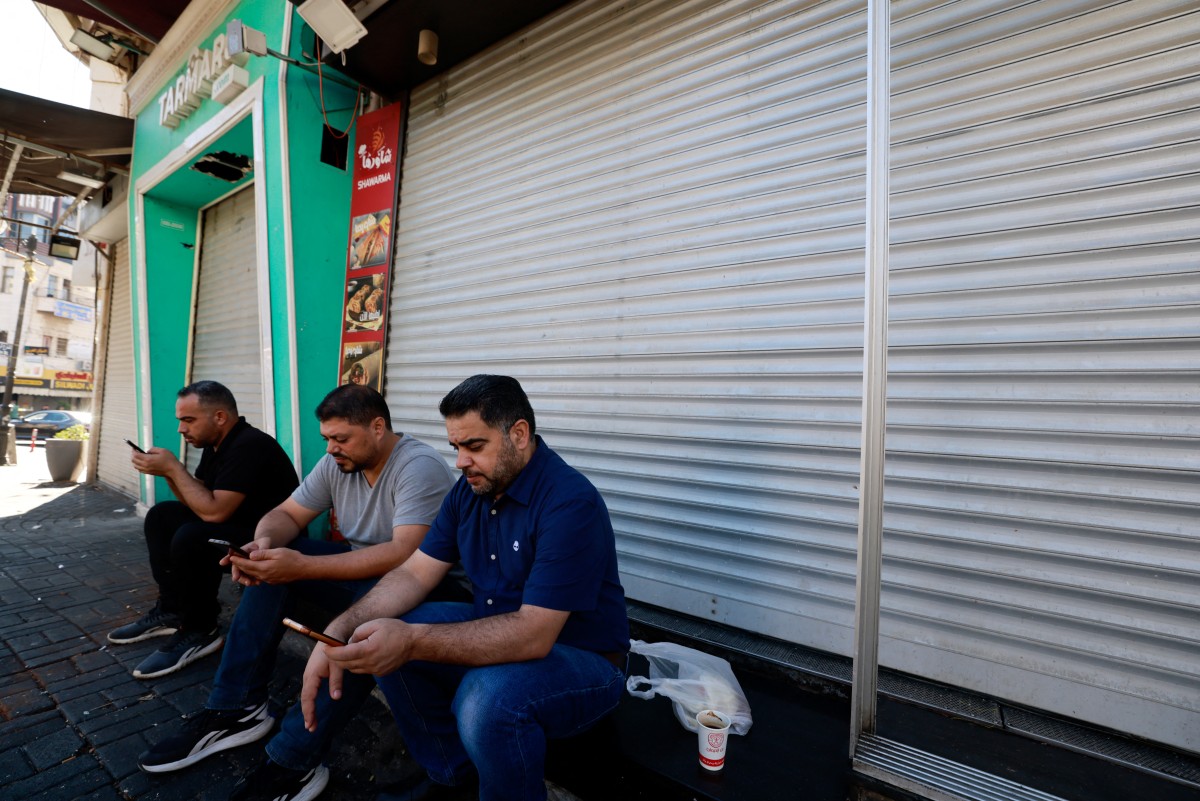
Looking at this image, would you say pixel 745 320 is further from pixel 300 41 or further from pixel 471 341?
pixel 300 41

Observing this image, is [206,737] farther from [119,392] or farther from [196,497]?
[119,392]

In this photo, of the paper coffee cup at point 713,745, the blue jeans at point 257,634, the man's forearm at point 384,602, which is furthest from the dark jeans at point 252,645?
the paper coffee cup at point 713,745

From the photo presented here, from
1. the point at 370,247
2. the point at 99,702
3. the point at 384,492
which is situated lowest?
the point at 99,702

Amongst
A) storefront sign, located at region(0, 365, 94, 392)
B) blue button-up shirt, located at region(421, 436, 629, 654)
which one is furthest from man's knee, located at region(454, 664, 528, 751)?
storefront sign, located at region(0, 365, 94, 392)

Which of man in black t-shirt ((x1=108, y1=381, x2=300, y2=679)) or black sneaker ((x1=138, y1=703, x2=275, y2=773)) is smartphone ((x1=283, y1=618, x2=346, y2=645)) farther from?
man in black t-shirt ((x1=108, y1=381, x2=300, y2=679))

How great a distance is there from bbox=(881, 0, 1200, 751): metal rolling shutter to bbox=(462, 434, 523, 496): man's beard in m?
1.62

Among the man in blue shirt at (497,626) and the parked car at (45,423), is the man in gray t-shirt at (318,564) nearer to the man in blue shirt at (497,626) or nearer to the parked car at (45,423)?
the man in blue shirt at (497,626)

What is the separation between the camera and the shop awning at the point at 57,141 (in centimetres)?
631

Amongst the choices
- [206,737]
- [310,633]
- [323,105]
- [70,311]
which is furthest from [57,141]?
[70,311]

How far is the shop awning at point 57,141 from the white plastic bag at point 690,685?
8.72 meters

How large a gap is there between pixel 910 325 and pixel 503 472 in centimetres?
185

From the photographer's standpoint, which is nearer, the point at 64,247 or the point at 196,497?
the point at 196,497

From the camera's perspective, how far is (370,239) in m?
4.95

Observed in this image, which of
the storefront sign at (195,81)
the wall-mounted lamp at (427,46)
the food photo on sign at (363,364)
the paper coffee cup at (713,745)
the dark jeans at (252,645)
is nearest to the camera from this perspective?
the paper coffee cup at (713,745)
